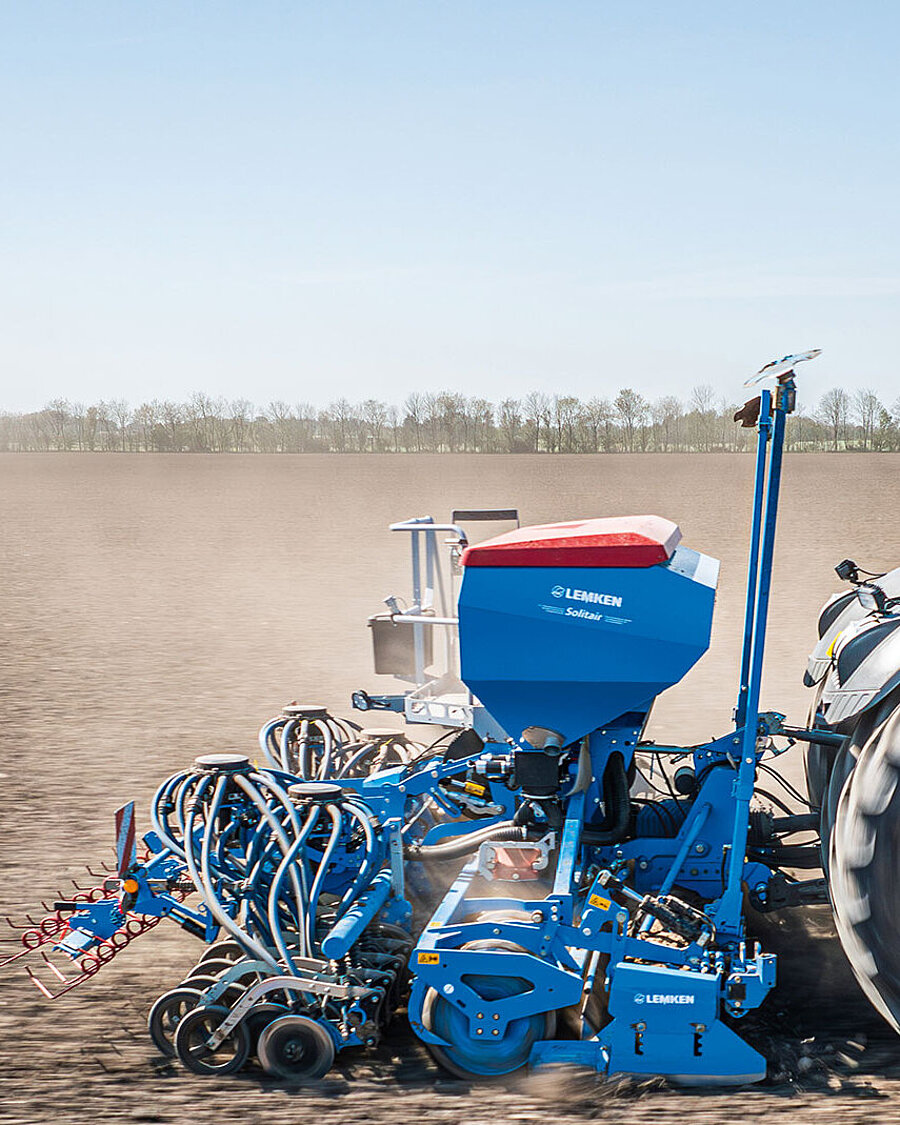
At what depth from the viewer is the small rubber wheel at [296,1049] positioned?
393cm

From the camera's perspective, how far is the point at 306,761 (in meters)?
5.79

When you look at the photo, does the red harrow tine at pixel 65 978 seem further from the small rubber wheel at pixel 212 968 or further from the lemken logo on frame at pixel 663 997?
the lemken logo on frame at pixel 663 997

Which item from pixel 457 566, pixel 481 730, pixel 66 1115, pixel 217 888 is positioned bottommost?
pixel 66 1115

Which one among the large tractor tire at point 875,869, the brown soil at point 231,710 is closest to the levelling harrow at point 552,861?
the large tractor tire at point 875,869

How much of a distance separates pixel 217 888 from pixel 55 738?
478cm

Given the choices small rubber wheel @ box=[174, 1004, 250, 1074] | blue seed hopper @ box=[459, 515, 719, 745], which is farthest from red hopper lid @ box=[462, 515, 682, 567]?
small rubber wheel @ box=[174, 1004, 250, 1074]

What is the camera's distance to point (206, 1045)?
3.99 m

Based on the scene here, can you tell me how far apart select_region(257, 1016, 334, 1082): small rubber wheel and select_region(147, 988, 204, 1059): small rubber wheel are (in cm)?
32

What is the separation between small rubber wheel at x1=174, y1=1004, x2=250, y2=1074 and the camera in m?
3.97

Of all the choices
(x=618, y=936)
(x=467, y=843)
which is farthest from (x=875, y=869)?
(x=467, y=843)

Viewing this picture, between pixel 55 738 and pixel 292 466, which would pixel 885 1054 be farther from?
pixel 292 466

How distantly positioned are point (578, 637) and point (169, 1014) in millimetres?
2013

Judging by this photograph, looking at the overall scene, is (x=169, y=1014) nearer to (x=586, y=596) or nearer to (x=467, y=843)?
(x=467, y=843)

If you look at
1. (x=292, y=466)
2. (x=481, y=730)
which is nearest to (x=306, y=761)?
(x=481, y=730)
